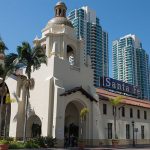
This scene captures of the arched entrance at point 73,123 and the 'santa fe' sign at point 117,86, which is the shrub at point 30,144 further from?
the 'santa fe' sign at point 117,86

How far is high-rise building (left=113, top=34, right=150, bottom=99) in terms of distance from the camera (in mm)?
119562

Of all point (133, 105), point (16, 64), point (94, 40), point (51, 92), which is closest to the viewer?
point (16, 64)

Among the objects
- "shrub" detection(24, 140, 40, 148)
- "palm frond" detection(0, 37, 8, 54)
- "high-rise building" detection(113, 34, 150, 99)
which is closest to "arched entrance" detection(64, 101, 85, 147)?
"shrub" detection(24, 140, 40, 148)

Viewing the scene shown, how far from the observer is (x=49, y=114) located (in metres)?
32.5

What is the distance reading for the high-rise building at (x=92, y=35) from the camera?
11481 centimetres

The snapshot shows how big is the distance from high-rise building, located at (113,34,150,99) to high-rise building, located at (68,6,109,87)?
8.73 m

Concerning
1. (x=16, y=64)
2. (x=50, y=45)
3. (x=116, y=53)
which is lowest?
(x=16, y=64)

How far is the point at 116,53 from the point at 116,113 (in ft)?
307

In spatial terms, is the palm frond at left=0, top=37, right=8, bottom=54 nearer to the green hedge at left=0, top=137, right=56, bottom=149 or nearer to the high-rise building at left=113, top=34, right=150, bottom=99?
the green hedge at left=0, top=137, right=56, bottom=149

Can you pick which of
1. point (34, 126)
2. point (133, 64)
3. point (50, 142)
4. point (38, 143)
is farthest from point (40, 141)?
point (133, 64)

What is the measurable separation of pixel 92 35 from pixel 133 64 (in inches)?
867

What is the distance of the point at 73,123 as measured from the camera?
38.0 metres

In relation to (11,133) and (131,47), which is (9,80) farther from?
(131,47)

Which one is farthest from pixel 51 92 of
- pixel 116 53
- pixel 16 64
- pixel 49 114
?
pixel 116 53
